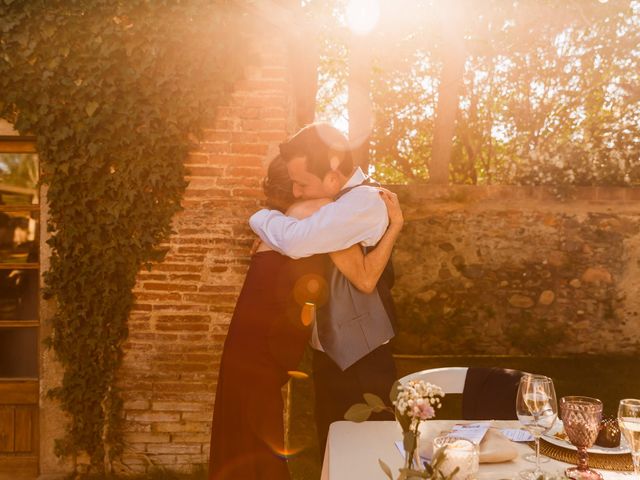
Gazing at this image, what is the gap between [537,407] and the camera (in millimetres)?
1957

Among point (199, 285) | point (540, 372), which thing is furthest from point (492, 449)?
point (540, 372)

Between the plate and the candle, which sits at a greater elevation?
the candle

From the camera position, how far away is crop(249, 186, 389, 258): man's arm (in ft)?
8.57

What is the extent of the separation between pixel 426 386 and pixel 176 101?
3129 mm

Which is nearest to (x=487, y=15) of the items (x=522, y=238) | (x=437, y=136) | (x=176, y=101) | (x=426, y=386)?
(x=437, y=136)

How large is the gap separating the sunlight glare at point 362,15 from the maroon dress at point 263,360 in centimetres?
761

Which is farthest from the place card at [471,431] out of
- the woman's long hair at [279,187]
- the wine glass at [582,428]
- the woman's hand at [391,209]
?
the woman's long hair at [279,187]

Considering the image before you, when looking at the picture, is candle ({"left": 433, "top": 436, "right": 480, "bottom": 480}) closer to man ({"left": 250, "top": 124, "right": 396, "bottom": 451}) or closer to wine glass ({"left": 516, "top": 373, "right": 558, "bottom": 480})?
wine glass ({"left": 516, "top": 373, "right": 558, "bottom": 480})

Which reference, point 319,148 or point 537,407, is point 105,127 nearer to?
point 319,148

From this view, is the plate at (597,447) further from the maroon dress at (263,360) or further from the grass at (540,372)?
the grass at (540,372)

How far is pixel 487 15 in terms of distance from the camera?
11195mm

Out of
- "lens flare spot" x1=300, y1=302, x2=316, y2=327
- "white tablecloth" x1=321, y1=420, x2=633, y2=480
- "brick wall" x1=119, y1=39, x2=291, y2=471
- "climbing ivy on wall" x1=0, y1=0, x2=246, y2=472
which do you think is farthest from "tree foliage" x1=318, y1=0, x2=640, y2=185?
"white tablecloth" x1=321, y1=420, x2=633, y2=480

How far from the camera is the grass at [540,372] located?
553cm

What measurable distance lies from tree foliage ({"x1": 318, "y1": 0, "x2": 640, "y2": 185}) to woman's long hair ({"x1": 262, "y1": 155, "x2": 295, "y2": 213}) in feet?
22.0
